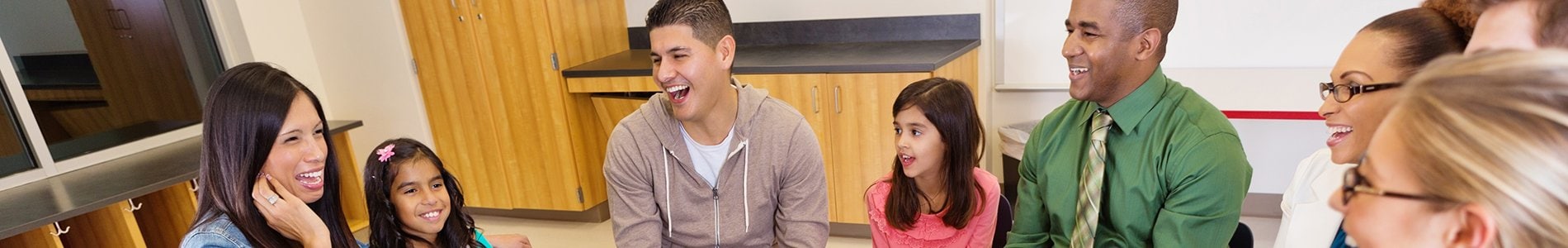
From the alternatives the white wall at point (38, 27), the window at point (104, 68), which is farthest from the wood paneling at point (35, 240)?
the white wall at point (38, 27)

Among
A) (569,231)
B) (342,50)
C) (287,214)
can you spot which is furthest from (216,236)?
(342,50)

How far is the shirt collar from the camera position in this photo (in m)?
1.43

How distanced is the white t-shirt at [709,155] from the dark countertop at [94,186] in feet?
4.69

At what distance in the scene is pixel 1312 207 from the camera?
1396 mm

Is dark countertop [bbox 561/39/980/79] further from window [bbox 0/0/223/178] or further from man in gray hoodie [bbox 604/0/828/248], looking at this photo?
window [bbox 0/0/223/178]

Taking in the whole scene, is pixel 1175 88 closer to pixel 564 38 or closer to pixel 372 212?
pixel 372 212

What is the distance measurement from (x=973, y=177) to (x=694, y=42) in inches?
27.2

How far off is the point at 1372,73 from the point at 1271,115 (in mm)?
1777

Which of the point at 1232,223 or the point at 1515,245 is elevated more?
the point at 1515,245

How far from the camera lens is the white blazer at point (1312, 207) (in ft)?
4.31

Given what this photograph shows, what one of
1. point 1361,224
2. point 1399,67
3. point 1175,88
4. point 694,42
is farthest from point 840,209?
point 1361,224

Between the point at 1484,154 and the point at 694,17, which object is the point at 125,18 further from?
the point at 1484,154

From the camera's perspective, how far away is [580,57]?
329 centimetres

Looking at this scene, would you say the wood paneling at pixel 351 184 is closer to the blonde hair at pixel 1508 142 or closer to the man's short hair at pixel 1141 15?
the man's short hair at pixel 1141 15
